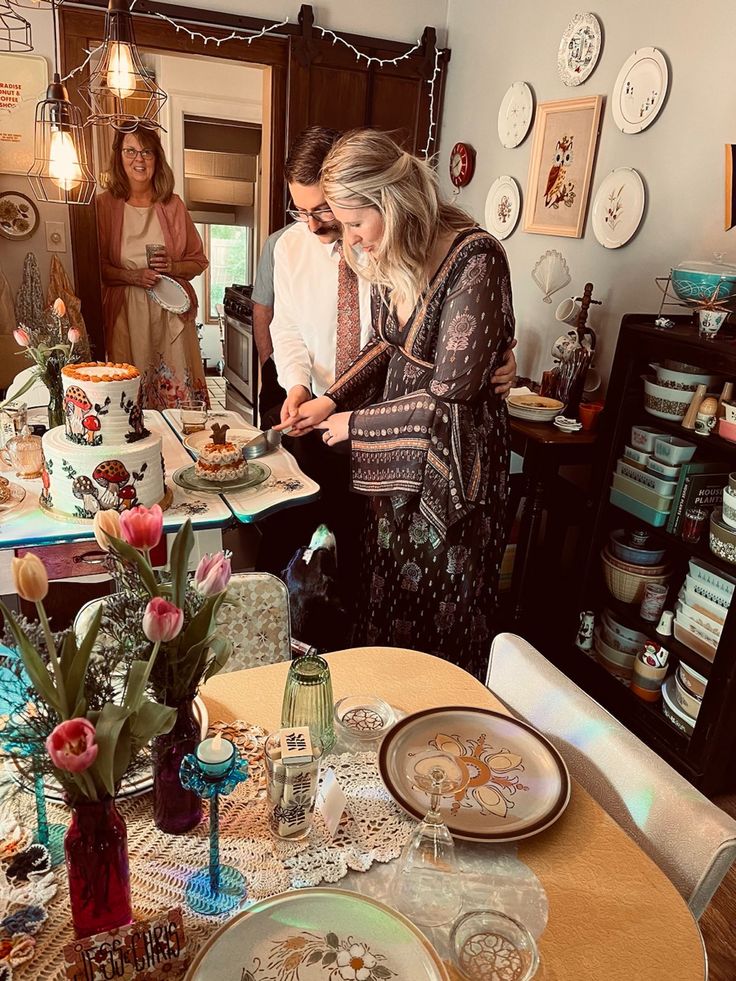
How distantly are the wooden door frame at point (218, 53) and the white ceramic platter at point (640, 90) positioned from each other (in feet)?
4.73

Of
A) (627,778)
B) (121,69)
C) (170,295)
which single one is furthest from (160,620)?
(170,295)

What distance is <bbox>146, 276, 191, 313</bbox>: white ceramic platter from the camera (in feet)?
11.4

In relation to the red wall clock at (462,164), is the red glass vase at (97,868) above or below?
below

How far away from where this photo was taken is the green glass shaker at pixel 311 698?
41.4 inches

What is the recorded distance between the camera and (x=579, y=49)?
9.14 feet

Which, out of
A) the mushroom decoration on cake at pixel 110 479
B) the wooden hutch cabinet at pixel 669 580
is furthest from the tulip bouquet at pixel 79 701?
the wooden hutch cabinet at pixel 669 580

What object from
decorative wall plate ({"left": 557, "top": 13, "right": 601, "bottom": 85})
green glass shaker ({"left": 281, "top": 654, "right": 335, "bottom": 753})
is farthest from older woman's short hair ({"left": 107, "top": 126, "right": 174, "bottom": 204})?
green glass shaker ({"left": 281, "top": 654, "right": 335, "bottom": 753})

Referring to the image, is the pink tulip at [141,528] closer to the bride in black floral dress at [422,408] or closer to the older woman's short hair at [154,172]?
the bride in black floral dress at [422,408]

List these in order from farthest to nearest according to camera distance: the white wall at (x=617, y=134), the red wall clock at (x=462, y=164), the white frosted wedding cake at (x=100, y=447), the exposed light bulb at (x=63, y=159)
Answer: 1. the red wall clock at (x=462, y=164)
2. the white wall at (x=617, y=134)
3. the exposed light bulb at (x=63, y=159)
4. the white frosted wedding cake at (x=100, y=447)

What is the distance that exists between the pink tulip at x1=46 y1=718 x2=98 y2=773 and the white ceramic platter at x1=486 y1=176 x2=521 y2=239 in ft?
9.98

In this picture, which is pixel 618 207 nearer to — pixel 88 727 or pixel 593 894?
pixel 593 894

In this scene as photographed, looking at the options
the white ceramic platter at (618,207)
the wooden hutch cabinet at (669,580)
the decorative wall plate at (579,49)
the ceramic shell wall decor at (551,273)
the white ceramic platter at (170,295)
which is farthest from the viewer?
the white ceramic platter at (170,295)

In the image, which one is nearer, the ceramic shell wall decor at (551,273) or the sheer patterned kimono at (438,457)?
the sheer patterned kimono at (438,457)

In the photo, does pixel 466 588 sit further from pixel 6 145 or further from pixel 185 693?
pixel 6 145
